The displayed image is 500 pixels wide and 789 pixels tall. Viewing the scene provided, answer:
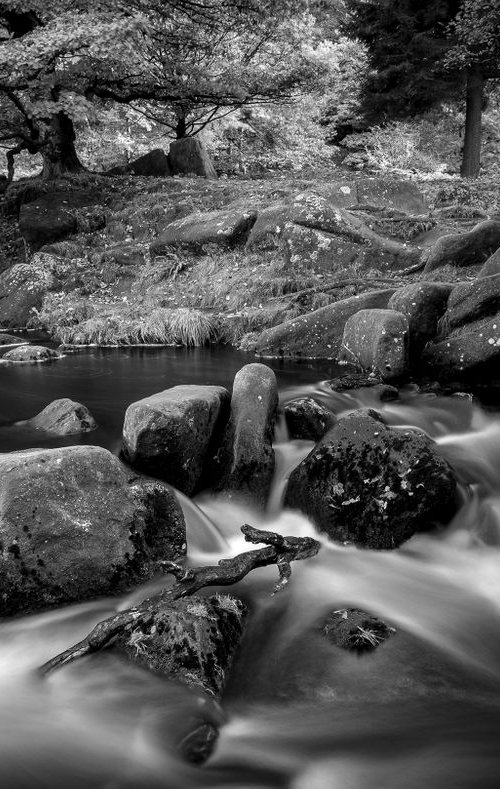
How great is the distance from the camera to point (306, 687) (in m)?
3.22

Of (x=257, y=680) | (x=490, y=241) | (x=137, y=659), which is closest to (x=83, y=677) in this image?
(x=137, y=659)

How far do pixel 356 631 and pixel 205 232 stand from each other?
11205 mm

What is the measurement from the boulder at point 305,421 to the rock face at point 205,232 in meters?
8.19

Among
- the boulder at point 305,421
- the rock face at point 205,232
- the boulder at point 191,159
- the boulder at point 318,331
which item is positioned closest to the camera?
the boulder at point 305,421

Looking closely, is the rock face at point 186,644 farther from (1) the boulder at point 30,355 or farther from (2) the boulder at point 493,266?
(1) the boulder at point 30,355

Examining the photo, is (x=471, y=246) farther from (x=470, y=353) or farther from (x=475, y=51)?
(x=475, y=51)

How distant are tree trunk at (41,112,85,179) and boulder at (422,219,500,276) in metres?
12.5

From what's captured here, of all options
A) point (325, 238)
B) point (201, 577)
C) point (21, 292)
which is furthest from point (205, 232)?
point (201, 577)

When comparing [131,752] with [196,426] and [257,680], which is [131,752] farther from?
[196,426]

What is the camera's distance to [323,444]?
16.2ft

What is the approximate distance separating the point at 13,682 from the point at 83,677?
422 millimetres

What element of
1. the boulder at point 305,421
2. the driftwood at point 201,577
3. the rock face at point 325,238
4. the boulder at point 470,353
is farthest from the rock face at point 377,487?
the rock face at point 325,238

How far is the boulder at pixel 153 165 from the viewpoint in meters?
20.0

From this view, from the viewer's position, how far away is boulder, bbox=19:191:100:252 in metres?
15.7
